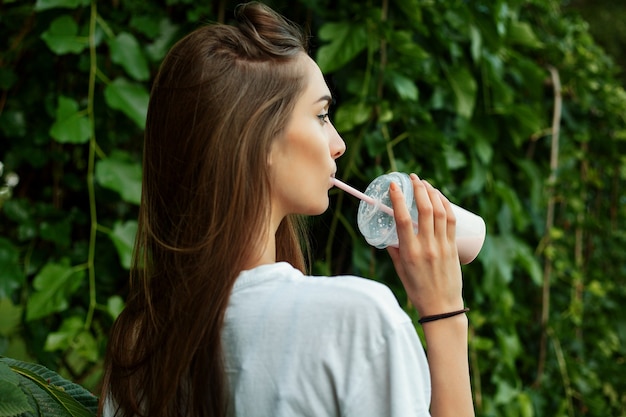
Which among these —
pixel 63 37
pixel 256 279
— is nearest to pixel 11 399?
pixel 256 279

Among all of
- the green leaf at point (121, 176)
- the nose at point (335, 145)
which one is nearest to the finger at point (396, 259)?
the nose at point (335, 145)

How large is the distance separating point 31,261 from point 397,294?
0.78 metres

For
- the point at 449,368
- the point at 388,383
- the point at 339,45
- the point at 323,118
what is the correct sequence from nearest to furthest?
the point at 388,383 → the point at 449,368 → the point at 323,118 → the point at 339,45

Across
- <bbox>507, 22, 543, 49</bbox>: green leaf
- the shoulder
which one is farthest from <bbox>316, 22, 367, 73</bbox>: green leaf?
the shoulder

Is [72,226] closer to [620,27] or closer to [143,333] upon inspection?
[143,333]

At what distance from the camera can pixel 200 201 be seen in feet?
3.04

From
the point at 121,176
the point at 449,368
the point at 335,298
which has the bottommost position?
the point at 121,176

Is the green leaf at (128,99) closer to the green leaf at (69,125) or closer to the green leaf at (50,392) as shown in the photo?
the green leaf at (69,125)

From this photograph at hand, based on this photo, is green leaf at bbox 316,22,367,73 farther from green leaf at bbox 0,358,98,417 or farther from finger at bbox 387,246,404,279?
green leaf at bbox 0,358,98,417

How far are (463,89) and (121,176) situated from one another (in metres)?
0.81

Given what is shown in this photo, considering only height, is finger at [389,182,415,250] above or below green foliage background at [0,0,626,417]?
above

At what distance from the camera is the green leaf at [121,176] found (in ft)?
5.30

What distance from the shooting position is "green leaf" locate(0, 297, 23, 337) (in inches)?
68.5

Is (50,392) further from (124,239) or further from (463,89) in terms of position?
(463,89)
